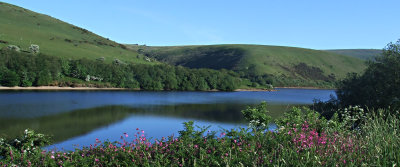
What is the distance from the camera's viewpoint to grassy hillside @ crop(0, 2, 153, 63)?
14075 centimetres

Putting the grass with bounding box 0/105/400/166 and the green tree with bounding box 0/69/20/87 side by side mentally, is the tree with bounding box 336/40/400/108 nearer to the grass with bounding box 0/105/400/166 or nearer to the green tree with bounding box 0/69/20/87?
the grass with bounding box 0/105/400/166

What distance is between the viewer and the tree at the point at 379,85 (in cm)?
3362

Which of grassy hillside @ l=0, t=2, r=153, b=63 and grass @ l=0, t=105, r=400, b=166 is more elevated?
grassy hillside @ l=0, t=2, r=153, b=63

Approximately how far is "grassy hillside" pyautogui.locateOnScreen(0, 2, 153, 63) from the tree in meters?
125

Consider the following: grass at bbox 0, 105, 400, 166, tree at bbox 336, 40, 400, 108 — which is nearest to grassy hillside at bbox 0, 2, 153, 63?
tree at bbox 336, 40, 400, 108

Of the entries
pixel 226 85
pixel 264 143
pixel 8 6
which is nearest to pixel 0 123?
pixel 264 143

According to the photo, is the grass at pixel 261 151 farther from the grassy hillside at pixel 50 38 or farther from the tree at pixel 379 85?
the grassy hillside at pixel 50 38

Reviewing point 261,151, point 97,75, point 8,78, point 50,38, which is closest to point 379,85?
point 261,151

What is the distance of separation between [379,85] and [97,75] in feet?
361

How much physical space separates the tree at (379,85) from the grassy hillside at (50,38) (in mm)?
125327

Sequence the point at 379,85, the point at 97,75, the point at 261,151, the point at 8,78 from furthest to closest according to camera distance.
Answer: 1. the point at 97,75
2. the point at 8,78
3. the point at 379,85
4. the point at 261,151

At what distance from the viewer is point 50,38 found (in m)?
164

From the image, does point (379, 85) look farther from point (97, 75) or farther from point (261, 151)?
point (97, 75)

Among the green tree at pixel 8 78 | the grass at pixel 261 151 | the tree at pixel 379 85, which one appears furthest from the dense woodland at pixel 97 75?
the grass at pixel 261 151
